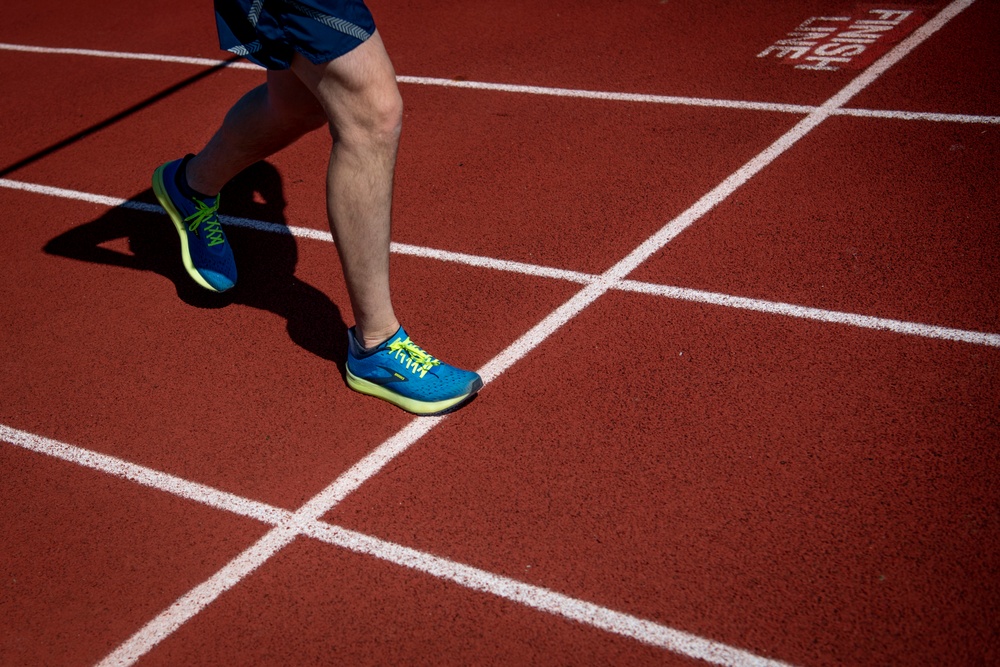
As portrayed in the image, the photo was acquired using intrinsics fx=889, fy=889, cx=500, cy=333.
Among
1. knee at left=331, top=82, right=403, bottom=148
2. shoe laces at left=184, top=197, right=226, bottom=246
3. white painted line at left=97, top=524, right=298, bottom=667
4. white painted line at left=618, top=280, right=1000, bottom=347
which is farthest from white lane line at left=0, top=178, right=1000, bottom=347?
white painted line at left=97, top=524, right=298, bottom=667

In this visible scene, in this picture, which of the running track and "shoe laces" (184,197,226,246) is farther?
"shoe laces" (184,197,226,246)

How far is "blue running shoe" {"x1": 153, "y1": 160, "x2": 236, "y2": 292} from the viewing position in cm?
388

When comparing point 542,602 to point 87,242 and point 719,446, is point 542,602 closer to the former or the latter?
point 719,446

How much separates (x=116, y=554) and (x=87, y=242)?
2.31m

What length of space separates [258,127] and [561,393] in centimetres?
164

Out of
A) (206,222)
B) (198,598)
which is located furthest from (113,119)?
(198,598)

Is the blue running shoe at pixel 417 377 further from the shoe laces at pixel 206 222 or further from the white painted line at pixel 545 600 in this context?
the shoe laces at pixel 206 222

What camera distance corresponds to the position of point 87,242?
455cm

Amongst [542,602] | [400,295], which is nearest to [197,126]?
[400,295]

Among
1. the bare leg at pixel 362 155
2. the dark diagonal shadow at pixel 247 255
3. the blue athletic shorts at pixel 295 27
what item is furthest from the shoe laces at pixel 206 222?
the blue athletic shorts at pixel 295 27

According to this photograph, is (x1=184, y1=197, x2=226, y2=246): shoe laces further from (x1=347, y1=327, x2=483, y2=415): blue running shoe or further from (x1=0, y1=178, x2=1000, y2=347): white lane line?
(x1=347, y1=327, x2=483, y2=415): blue running shoe

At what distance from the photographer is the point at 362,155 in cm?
277

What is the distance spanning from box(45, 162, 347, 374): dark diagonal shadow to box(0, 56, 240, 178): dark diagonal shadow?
1.18m

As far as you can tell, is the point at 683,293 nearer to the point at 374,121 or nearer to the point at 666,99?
the point at 374,121
